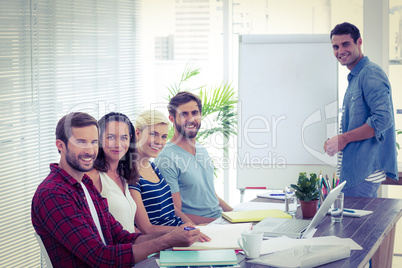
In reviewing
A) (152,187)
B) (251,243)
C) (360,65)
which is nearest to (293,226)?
(251,243)

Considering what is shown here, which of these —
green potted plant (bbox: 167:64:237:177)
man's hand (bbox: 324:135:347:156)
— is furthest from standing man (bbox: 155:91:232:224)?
green potted plant (bbox: 167:64:237:177)

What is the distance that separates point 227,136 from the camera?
15.0 ft

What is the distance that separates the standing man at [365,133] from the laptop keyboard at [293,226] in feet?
2.91

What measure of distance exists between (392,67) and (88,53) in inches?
104

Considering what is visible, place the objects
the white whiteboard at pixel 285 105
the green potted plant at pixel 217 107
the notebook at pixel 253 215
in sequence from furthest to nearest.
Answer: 1. the green potted plant at pixel 217 107
2. the white whiteboard at pixel 285 105
3. the notebook at pixel 253 215

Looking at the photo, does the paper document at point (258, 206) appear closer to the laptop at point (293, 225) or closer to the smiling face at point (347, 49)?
the laptop at point (293, 225)

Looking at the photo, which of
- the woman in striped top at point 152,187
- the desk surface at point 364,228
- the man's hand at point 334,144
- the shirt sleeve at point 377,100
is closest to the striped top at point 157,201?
the woman in striped top at point 152,187

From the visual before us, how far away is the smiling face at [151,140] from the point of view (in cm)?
256

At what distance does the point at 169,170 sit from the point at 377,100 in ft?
4.35

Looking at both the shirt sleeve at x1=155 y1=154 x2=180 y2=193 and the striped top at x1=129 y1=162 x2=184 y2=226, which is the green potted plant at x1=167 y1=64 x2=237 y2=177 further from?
the striped top at x1=129 y1=162 x2=184 y2=226

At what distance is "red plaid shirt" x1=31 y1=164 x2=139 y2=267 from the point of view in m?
1.67

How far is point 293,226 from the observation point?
7.02 feet

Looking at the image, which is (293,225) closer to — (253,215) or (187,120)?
(253,215)

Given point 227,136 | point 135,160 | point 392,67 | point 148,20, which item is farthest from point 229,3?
point 135,160
